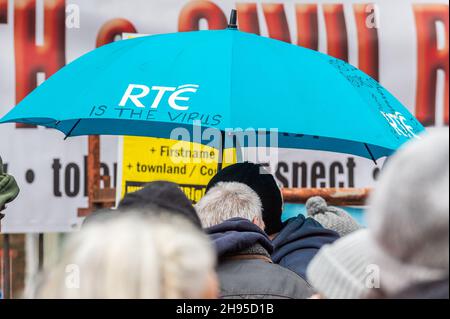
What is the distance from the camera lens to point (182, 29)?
579 centimetres

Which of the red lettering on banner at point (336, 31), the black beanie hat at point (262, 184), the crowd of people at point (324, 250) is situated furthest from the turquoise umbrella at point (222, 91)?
the red lettering on banner at point (336, 31)

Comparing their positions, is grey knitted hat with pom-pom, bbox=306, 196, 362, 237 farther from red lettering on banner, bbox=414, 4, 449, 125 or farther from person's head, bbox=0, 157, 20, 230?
red lettering on banner, bbox=414, 4, 449, 125

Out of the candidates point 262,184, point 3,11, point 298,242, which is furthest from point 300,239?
point 3,11

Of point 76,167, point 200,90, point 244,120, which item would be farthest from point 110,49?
point 76,167

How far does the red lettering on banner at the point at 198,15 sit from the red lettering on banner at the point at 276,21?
12.2 inches

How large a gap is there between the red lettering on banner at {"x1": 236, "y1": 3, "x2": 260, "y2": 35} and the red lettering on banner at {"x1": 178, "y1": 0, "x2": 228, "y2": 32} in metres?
0.13

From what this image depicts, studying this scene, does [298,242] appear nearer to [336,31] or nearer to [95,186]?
[95,186]

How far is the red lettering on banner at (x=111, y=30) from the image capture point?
5703 mm

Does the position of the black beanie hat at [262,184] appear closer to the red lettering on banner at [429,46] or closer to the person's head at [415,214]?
the person's head at [415,214]

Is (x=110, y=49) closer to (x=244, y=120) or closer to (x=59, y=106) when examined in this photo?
(x=59, y=106)

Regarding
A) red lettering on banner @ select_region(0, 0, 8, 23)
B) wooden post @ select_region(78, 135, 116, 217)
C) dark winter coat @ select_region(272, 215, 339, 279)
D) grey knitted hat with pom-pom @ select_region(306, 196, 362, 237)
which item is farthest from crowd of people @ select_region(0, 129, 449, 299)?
red lettering on banner @ select_region(0, 0, 8, 23)

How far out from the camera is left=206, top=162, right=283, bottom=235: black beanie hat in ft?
11.3

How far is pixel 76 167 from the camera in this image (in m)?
5.63
